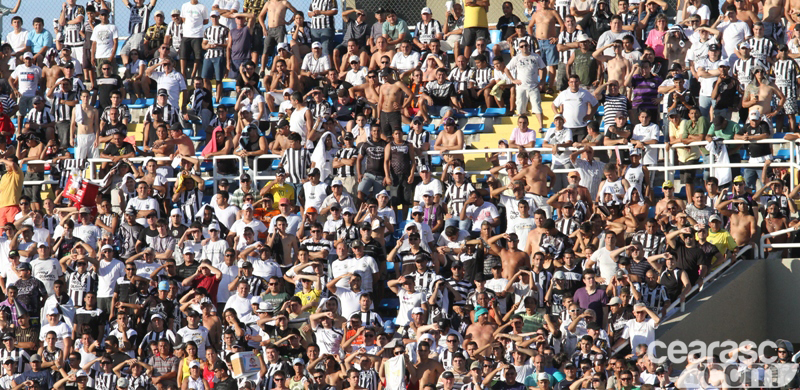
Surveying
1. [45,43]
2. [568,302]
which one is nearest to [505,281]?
[568,302]

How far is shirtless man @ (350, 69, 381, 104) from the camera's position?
73.7ft

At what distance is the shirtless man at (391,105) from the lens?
71.5 ft

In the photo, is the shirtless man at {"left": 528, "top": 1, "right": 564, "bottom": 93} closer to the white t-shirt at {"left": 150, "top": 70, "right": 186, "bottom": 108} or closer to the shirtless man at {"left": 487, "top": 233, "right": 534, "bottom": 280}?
the shirtless man at {"left": 487, "top": 233, "right": 534, "bottom": 280}

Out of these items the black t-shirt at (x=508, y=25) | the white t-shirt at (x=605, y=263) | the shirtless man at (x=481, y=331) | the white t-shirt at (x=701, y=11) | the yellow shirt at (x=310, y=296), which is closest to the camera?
the shirtless man at (x=481, y=331)

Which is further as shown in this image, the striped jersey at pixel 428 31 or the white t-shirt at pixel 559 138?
the striped jersey at pixel 428 31

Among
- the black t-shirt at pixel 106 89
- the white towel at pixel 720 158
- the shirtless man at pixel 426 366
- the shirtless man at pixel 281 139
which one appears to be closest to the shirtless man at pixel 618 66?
the white towel at pixel 720 158

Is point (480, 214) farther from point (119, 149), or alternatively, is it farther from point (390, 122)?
point (119, 149)

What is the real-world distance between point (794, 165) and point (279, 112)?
299 inches

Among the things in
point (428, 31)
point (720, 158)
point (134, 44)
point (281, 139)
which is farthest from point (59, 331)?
point (720, 158)

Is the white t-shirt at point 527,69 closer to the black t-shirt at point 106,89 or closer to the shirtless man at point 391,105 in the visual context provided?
the shirtless man at point 391,105

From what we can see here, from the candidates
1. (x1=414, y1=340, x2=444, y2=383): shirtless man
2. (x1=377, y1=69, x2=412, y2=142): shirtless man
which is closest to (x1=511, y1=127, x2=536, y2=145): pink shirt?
(x1=377, y1=69, x2=412, y2=142): shirtless man

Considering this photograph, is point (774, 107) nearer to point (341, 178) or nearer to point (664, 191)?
point (664, 191)

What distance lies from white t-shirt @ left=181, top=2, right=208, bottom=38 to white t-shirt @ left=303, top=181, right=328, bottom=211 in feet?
16.3

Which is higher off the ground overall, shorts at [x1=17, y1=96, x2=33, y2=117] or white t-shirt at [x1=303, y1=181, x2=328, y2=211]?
shorts at [x1=17, y1=96, x2=33, y2=117]
